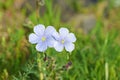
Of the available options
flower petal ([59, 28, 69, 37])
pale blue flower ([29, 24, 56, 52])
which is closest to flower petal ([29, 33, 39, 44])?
pale blue flower ([29, 24, 56, 52])

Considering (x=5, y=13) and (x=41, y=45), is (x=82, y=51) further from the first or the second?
(x=5, y=13)

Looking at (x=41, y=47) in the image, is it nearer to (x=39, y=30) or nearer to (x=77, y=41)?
(x=39, y=30)

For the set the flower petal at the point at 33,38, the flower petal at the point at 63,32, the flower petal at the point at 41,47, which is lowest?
the flower petal at the point at 41,47

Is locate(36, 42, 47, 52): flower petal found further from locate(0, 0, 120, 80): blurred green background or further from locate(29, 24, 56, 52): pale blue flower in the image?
locate(0, 0, 120, 80): blurred green background

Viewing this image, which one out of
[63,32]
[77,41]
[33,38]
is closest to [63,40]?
[63,32]

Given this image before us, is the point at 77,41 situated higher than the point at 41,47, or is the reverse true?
the point at 77,41

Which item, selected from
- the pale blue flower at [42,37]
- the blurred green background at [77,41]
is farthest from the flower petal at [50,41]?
the blurred green background at [77,41]

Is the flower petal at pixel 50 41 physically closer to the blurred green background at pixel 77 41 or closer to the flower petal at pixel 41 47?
the flower petal at pixel 41 47
